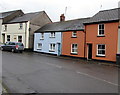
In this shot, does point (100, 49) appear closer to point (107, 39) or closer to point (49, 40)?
point (107, 39)

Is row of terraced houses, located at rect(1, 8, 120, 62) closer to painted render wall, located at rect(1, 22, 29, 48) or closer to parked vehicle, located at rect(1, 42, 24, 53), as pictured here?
painted render wall, located at rect(1, 22, 29, 48)

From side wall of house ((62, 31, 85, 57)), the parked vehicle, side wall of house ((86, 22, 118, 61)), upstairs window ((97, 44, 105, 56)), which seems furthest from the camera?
the parked vehicle

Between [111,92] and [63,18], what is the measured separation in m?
30.4

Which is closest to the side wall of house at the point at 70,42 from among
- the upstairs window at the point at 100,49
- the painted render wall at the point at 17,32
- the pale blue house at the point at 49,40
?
the pale blue house at the point at 49,40

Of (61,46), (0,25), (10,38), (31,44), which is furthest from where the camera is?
(0,25)

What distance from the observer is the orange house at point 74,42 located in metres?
24.4

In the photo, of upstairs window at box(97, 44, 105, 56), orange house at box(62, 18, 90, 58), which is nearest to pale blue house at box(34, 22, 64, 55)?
orange house at box(62, 18, 90, 58)

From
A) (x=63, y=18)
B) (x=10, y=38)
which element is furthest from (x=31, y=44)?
(x=63, y=18)

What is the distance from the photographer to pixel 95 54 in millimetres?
22344

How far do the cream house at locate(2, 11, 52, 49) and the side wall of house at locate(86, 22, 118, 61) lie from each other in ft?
51.9

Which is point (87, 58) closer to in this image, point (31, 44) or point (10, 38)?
point (31, 44)

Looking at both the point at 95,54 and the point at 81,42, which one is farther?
the point at 81,42

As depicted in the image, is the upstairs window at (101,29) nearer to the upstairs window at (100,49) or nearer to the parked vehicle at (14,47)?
the upstairs window at (100,49)

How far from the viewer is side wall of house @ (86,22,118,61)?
2010 centimetres
